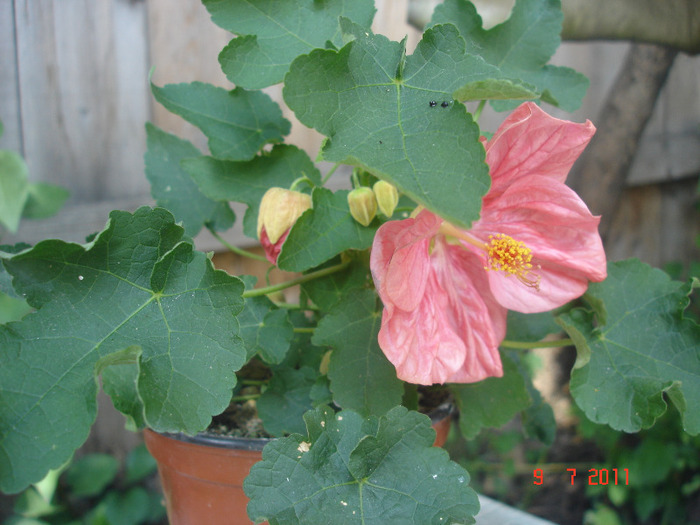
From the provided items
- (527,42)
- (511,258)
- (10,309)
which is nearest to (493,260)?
(511,258)

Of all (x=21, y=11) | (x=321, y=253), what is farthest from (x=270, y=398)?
(x=21, y=11)

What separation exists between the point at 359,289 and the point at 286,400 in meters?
0.12

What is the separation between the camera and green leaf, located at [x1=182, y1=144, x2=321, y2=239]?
570 mm

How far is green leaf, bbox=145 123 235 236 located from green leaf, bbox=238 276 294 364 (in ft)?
0.48

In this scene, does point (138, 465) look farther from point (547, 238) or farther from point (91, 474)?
point (547, 238)

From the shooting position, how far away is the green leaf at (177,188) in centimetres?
64

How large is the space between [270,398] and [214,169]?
22 cm

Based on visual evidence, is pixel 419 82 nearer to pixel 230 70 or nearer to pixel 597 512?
pixel 230 70

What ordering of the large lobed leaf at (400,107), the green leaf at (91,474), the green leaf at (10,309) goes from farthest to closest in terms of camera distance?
the green leaf at (91,474)
the green leaf at (10,309)
the large lobed leaf at (400,107)

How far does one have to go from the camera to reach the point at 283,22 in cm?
51

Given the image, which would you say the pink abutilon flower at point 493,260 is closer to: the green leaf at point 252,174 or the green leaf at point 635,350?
the green leaf at point 635,350

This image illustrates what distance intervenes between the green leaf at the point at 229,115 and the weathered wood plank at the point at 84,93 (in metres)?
0.64

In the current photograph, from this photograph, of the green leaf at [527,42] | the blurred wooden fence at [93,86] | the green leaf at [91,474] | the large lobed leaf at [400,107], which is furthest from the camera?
the green leaf at [91,474]

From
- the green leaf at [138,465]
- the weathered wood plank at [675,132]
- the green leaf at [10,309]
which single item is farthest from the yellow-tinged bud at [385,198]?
the weathered wood plank at [675,132]
